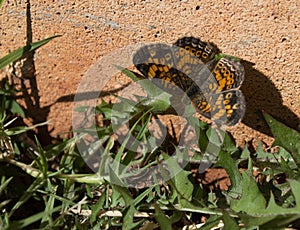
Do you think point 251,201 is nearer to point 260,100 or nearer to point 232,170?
point 232,170

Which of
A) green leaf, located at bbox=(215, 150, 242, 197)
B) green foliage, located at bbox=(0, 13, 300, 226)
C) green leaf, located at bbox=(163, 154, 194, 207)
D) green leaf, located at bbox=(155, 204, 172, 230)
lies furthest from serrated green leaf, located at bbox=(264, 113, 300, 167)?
green leaf, located at bbox=(155, 204, 172, 230)

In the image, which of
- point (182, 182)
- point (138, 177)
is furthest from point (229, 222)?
point (138, 177)

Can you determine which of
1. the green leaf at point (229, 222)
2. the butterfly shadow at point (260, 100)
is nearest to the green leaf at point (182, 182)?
the green leaf at point (229, 222)

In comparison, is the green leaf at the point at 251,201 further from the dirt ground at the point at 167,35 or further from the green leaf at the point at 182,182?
the dirt ground at the point at 167,35

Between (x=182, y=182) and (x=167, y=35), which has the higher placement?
(x=167, y=35)

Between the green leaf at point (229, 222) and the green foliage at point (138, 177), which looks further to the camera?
the green foliage at point (138, 177)

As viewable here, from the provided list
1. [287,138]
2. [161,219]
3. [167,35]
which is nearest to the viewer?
[161,219]

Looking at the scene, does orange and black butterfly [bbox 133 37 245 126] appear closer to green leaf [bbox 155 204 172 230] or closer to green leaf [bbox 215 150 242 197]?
green leaf [bbox 215 150 242 197]
